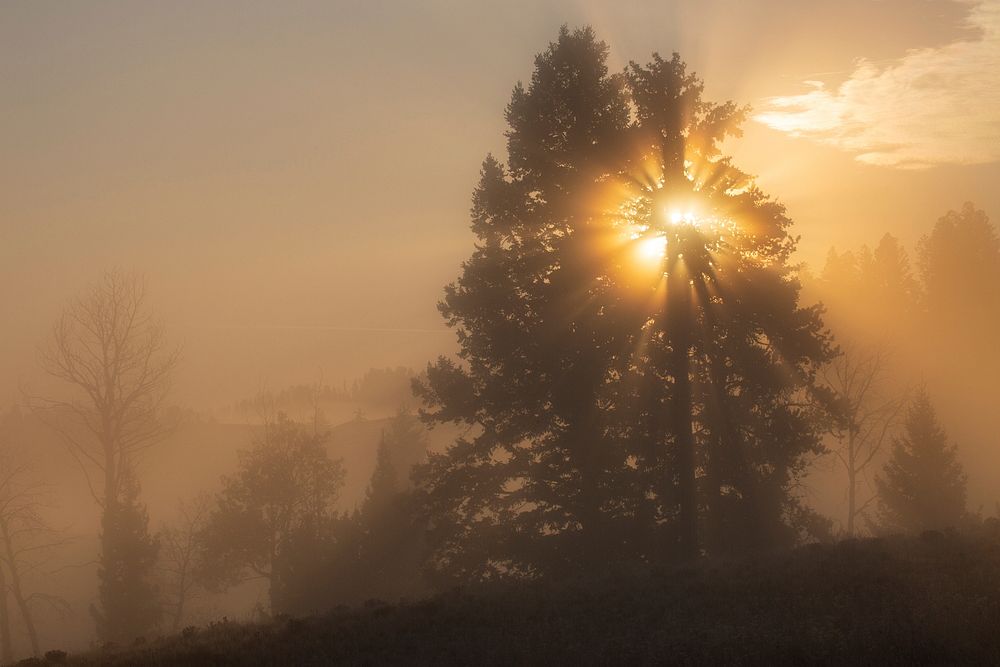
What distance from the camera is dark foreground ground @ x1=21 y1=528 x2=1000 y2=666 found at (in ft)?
34.9

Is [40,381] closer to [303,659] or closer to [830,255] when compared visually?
[303,659]

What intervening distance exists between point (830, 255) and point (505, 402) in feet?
219

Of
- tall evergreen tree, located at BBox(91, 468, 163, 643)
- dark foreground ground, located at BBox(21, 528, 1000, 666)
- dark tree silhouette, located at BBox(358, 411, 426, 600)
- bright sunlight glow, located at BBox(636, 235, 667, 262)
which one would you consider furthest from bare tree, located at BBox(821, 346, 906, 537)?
tall evergreen tree, located at BBox(91, 468, 163, 643)

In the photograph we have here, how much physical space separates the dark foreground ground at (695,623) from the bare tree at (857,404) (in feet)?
25.4

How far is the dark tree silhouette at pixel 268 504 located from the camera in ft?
156

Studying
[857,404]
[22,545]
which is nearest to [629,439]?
[857,404]

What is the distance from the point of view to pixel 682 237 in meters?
21.0

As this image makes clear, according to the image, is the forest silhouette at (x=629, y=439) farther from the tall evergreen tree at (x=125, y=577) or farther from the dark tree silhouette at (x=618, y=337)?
the tall evergreen tree at (x=125, y=577)

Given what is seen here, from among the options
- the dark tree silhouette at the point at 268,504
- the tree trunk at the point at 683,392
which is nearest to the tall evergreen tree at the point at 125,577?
the dark tree silhouette at the point at 268,504

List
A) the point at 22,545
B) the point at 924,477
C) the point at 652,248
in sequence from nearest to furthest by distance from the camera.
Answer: the point at 652,248
the point at 924,477
the point at 22,545

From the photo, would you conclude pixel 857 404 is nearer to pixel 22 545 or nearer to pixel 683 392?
pixel 683 392

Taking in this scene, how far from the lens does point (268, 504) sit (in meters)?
49.2

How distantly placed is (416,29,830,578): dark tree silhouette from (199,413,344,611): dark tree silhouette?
78.0ft

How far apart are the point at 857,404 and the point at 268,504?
34620 mm
